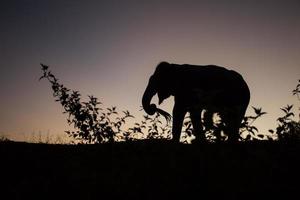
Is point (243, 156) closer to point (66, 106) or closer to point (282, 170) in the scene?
point (282, 170)

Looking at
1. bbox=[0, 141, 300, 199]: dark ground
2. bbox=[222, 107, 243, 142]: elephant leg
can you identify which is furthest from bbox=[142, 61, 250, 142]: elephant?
bbox=[222, 107, 243, 142]: elephant leg

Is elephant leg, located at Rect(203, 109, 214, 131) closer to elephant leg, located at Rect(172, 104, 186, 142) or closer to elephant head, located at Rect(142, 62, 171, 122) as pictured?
elephant leg, located at Rect(172, 104, 186, 142)

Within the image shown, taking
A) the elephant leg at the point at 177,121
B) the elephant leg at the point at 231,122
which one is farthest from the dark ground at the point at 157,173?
the elephant leg at the point at 177,121

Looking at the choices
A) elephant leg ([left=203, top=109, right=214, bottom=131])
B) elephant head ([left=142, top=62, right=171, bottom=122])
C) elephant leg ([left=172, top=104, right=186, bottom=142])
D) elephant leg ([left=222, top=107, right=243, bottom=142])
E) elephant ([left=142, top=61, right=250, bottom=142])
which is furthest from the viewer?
elephant head ([left=142, top=62, right=171, bottom=122])

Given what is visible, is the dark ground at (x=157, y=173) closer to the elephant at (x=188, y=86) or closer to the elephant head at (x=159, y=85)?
the elephant at (x=188, y=86)

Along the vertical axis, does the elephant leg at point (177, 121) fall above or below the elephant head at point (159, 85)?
below

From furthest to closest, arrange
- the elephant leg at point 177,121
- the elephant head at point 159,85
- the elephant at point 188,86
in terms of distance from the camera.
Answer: the elephant head at point 159,85, the elephant at point 188,86, the elephant leg at point 177,121

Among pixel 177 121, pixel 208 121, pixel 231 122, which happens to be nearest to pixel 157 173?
pixel 208 121

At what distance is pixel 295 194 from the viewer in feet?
16.9

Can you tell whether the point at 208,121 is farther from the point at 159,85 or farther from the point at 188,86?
the point at 159,85

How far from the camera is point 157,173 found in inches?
247

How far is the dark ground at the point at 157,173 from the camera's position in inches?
209

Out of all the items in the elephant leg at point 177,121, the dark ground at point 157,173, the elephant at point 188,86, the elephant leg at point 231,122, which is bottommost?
the dark ground at point 157,173

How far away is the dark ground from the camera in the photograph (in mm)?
5297
